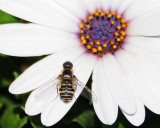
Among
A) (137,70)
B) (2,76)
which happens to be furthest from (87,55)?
(2,76)

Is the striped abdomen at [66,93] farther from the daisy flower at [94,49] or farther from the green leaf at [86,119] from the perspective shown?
the green leaf at [86,119]

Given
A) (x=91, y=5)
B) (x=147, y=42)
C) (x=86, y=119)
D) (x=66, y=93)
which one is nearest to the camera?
(x=66, y=93)

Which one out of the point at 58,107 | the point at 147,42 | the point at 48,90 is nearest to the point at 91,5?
the point at 147,42

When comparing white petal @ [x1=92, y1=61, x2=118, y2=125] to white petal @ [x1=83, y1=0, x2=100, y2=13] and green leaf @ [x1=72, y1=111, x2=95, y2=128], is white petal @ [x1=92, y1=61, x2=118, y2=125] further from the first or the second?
white petal @ [x1=83, y1=0, x2=100, y2=13]

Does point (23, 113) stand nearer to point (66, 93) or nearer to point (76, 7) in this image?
point (66, 93)

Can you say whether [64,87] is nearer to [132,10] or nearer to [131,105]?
[131,105]

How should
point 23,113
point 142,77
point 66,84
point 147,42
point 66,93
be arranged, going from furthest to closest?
point 23,113
point 147,42
point 142,77
point 66,84
point 66,93

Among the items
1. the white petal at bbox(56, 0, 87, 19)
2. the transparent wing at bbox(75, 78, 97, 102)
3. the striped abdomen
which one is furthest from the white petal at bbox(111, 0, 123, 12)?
the striped abdomen
